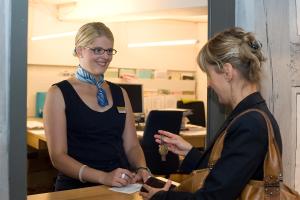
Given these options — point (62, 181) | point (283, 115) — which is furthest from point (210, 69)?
point (62, 181)

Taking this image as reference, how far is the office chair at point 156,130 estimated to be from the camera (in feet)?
12.3

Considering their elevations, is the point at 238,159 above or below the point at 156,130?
above

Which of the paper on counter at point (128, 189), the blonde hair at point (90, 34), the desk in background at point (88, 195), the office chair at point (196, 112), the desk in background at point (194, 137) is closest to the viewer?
the desk in background at point (88, 195)

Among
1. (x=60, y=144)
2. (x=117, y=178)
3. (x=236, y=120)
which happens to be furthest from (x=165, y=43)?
(x=236, y=120)

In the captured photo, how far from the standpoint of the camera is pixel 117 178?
68.0 inches

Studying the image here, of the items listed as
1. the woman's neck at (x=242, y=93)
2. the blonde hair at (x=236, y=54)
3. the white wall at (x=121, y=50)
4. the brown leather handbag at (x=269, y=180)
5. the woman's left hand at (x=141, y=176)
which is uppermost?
the white wall at (x=121, y=50)

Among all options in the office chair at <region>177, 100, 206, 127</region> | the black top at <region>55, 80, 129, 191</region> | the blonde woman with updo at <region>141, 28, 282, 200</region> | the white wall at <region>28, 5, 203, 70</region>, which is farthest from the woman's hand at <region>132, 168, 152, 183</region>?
the office chair at <region>177, 100, 206, 127</region>

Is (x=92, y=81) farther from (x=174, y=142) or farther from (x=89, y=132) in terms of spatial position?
(x=174, y=142)

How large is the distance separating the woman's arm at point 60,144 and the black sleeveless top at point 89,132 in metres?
0.04

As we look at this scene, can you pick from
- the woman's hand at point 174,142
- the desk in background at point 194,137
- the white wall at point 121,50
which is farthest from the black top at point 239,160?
the white wall at point 121,50

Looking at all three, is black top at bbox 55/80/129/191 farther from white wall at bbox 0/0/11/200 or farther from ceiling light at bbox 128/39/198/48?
ceiling light at bbox 128/39/198/48

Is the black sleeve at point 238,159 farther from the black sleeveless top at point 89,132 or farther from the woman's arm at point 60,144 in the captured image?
the black sleeveless top at point 89,132

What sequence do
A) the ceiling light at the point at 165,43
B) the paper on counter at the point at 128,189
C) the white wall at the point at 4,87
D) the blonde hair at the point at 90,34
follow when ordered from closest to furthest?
the white wall at the point at 4,87
the paper on counter at the point at 128,189
the blonde hair at the point at 90,34
the ceiling light at the point at 165,43

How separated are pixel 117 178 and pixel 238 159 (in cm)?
70
